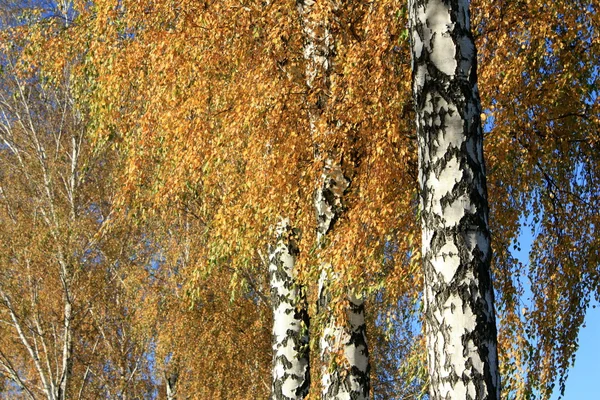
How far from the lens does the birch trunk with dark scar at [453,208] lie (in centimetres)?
496

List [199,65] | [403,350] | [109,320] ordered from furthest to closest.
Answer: [403,350] < [109,320] < [199,65]

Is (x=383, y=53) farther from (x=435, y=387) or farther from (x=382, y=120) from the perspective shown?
(x=435, y=387)

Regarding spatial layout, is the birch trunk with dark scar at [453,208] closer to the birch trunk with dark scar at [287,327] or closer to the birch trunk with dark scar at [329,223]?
the birch trunk with dark scar at [329,223]

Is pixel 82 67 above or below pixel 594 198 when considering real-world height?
above

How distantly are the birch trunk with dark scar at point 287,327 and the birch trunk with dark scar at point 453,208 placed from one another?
4.04 meters

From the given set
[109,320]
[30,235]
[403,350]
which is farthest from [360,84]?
[403,350]

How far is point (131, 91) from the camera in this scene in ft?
36.0

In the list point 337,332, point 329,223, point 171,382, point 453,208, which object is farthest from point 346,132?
point 171,382

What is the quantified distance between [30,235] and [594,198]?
11186mm

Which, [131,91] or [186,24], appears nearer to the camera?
[186,24]

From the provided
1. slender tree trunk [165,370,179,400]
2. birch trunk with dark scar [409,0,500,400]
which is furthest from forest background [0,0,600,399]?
slender tree trunk [165,370,179,400]

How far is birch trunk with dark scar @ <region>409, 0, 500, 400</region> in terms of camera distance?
4961 mm

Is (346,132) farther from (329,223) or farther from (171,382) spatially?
(171,382)

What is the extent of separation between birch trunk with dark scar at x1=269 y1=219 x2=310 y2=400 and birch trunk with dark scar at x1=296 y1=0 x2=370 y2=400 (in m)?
1.07
